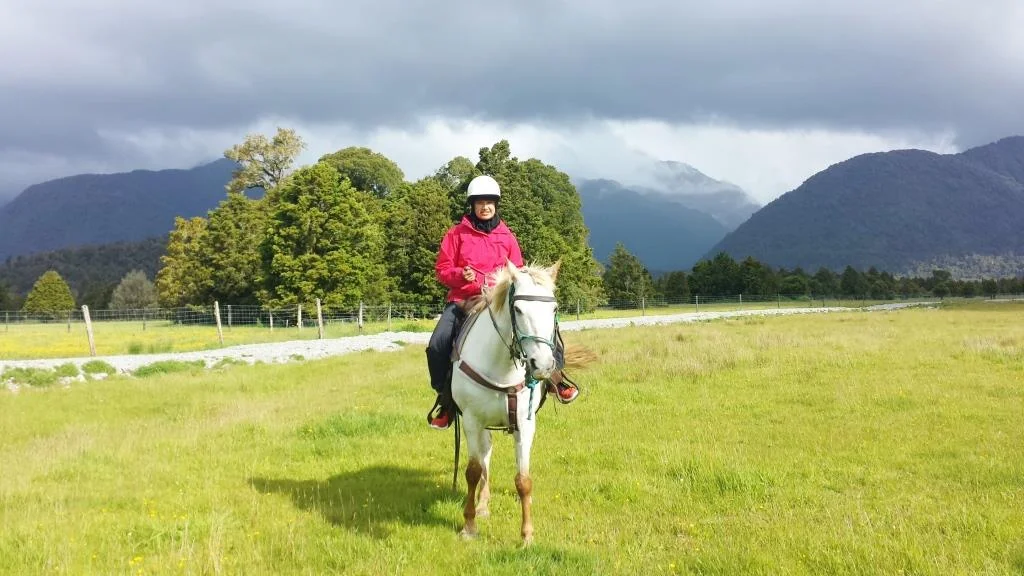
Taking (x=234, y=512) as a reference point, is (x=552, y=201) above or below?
above

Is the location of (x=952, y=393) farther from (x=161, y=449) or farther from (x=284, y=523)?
(x=161, y=449)

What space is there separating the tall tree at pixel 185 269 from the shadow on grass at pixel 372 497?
5811 cm

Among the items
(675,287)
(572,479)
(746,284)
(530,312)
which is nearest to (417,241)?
(572,479)

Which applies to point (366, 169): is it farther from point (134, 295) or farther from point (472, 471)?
point (472, 471)

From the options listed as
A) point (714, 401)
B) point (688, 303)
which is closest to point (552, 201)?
point (688, 303)

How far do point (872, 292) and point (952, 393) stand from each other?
110 m

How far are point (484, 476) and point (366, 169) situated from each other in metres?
71.1

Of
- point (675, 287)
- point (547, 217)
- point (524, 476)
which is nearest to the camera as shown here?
point (524, 476)

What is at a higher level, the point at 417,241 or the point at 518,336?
the point at 417,241

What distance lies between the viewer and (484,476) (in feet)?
22.2

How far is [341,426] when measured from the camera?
420 inches

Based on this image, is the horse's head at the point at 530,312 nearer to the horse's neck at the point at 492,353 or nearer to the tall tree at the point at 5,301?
the horse's neck at the point at 492,353

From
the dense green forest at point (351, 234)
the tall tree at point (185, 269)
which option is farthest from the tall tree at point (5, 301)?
the tall tree at point (185, 269)

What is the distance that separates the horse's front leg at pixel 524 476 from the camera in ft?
18.5
